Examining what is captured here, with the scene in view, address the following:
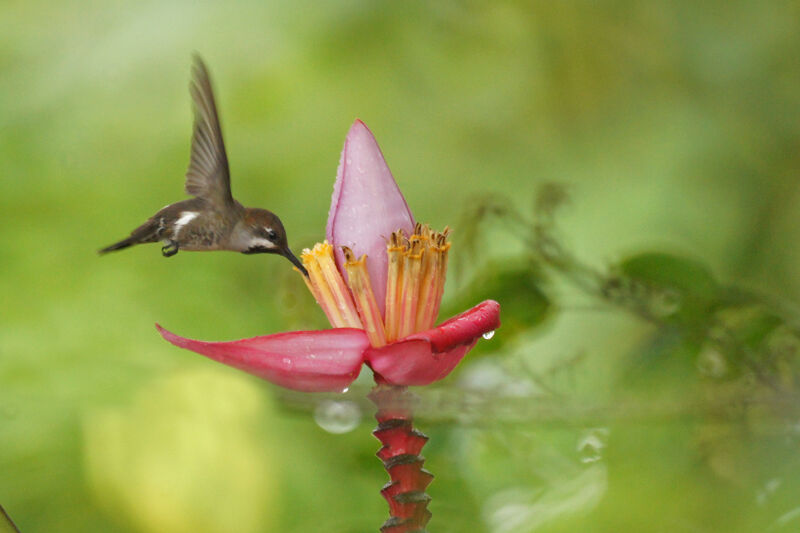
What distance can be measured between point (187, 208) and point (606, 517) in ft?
0.58

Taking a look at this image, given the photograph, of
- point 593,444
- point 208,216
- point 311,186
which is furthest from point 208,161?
point 311,186

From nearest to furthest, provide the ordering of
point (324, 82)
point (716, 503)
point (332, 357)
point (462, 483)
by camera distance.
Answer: point (332, 357), point (716, 503), point (462, 483), point (324, 82)

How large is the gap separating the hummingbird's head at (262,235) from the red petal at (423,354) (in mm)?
45

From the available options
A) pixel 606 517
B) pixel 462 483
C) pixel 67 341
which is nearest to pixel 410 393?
pixel 606 517

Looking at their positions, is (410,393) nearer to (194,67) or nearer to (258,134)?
(194,67)

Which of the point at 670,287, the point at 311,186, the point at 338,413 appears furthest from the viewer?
the point at 311,186

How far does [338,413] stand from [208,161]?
3.6 inches

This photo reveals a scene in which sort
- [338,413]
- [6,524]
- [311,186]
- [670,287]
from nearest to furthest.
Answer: [6,524] → [338,413] → [670,287] → [311,186]

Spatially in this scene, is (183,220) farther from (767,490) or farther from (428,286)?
(767,490)

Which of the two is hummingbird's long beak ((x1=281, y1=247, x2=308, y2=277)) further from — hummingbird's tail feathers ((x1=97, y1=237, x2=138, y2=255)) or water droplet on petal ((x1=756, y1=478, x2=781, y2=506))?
water droplet on petal ((x1=756, y1=478, x2=781, y2=506))

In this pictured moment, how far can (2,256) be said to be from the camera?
774mm

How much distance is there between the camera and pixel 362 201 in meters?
0.22

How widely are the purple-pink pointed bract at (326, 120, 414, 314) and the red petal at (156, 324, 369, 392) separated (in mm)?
35

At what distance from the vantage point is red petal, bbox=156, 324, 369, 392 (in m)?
0.18
